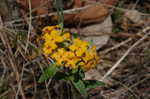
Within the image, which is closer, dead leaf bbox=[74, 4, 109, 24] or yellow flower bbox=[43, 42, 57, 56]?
yellow flower bbox=[43, 42, 57, 56]

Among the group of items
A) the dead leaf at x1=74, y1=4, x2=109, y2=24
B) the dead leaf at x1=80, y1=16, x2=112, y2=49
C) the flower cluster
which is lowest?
the dead leaf at x1=80, y1=16, x2=112, y2=49

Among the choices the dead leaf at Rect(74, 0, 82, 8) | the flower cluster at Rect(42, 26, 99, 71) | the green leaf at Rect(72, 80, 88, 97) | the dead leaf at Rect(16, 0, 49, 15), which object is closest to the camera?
the flower cluster at Rect(42, 26, 99, 71)

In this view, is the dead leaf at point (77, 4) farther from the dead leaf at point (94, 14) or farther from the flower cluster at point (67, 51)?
the flower cluster at point (67, 51)

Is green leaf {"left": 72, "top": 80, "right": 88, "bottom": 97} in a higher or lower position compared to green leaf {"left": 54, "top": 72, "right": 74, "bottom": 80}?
lower

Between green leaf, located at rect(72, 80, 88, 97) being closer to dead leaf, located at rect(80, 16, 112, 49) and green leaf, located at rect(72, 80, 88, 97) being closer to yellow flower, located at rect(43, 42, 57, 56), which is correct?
yellow flower, located at rect(43, 42, 57, 56)

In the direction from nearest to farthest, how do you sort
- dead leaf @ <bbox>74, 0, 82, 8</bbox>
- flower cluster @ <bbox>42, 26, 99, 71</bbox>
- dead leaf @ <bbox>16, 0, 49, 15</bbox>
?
flower cluster @ <bbox>42, 26, 99, 71</bbox> < dead leaf @ <bbox>16, 0, 49, 15</bbox> < dead leaf @ <bbox>74, 0, 82, 8</bbox>

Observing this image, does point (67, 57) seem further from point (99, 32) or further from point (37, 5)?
point (99, 32)

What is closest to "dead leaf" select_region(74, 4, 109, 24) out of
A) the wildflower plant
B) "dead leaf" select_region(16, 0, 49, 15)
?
"dead leaf" select_region(16, 0, 49, 15)

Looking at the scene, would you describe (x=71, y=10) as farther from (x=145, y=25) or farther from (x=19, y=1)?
(x=145, y=25)
